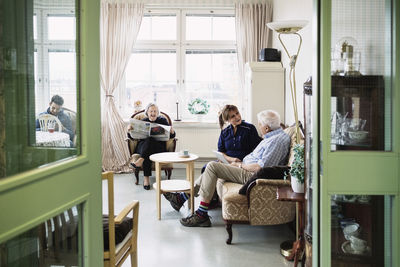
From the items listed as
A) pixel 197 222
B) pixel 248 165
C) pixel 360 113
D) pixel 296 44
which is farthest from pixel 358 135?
pixel 296 44

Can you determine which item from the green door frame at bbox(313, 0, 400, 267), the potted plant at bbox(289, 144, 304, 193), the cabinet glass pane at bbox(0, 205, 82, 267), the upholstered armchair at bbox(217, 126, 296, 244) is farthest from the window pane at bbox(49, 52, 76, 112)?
the upholstered armchair at bbox(217, 126, 296, 244)

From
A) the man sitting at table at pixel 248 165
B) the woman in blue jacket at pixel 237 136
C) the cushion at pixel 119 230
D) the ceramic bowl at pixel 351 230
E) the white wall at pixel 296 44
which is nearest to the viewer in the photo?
the ceramic bowl at pixel 351 230

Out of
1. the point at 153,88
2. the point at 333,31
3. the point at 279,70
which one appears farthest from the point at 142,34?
the point at 333,31

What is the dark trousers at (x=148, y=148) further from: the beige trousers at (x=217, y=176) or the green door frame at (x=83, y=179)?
the green door frame at (x=83, y=179)

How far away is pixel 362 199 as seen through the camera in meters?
1.88

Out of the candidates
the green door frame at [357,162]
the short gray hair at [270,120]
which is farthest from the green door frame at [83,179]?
the short gray hair at [270,120]

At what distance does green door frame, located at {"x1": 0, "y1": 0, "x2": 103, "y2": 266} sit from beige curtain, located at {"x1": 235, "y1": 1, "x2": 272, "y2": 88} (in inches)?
195

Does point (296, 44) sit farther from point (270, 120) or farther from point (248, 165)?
point (248, 165)

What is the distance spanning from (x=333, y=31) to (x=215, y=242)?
2.19 metres

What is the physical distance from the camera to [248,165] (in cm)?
389

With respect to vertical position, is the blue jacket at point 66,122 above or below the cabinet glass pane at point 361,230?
above

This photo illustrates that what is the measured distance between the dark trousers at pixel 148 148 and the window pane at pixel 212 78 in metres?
1.30

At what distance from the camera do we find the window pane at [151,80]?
6.86 m

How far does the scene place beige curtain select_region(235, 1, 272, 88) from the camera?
255 inches
